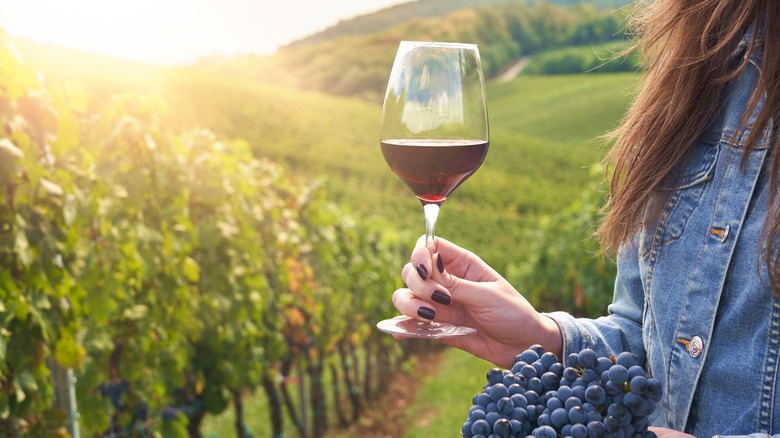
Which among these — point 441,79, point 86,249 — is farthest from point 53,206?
point 441,79

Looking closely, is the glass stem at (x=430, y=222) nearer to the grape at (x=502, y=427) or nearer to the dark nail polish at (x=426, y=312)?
the dark nail polish at (x=426, y=312)

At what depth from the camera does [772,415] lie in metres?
1.30

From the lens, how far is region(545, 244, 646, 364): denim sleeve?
1572 mm

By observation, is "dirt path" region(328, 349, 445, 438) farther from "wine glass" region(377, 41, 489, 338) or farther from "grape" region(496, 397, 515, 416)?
"grape" region(496, 397, 515, 416)

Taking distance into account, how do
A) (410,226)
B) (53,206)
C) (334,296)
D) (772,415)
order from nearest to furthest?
(772,415)
(53,206)
(334,296)
(410,226)

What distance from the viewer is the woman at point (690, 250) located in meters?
1.33

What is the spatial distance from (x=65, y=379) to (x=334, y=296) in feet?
10.3

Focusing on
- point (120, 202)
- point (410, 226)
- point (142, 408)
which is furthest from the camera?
point (410, 226)

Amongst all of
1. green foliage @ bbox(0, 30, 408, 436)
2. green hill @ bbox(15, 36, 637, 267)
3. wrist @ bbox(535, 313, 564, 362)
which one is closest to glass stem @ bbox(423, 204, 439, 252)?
wrist @ bbox(535, 313, 564, 362)

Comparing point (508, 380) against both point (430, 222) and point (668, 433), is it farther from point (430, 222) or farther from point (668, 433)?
point (430, 222)

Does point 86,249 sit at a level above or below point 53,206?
below

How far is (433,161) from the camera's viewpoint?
1461 millimetres

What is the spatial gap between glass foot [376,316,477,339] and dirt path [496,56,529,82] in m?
47.0

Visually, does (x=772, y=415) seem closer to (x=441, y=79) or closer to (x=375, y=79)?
(x=441, y=79)
